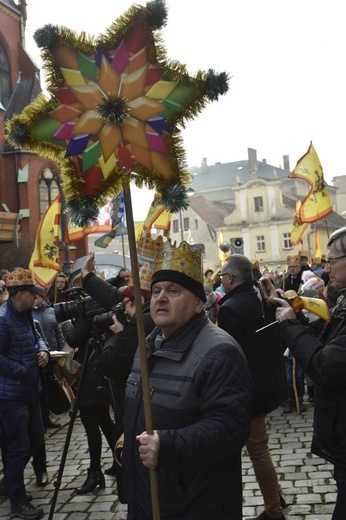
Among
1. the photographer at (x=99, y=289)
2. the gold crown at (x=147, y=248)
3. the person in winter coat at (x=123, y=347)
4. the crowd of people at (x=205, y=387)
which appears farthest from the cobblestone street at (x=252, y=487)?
the gold crown at (x=147, y=248)

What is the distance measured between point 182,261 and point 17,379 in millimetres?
3195

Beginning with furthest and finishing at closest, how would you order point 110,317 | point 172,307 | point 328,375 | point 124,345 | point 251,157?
point 251,157
point 110,317
point 124,345
point 328,375
point 172,307

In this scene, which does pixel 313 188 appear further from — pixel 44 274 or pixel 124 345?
pixel 124 345

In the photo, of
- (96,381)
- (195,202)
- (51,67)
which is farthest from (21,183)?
(195,202)

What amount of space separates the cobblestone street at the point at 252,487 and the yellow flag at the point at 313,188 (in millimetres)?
5261

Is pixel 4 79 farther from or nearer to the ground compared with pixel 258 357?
farther from the ground

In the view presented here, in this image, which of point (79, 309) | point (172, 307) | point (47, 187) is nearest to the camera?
point (172, 307)

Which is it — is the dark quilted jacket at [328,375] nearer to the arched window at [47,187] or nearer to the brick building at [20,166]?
the brick building at [20,166]

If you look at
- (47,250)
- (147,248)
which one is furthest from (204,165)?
(147,248)

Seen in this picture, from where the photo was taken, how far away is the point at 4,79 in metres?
36.4

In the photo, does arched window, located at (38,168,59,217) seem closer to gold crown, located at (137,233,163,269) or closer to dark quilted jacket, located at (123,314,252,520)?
gold crown, located at (137,233,163,269)

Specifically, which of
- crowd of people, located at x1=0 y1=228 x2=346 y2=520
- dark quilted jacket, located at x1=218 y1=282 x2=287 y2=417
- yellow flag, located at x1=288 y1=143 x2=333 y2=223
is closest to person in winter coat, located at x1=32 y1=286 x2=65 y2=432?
crowd of people, located at x1=0 y1=228 x2=346 y2=520

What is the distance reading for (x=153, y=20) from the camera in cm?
323

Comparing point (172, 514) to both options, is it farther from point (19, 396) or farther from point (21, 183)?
point (21, 183)
